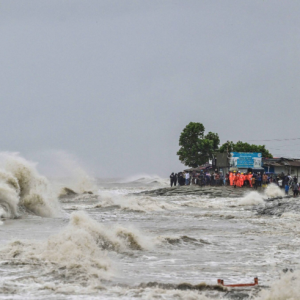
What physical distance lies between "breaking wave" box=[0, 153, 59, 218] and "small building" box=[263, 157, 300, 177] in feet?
114

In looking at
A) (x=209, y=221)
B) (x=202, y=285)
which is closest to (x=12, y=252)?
(x=202, y=285)

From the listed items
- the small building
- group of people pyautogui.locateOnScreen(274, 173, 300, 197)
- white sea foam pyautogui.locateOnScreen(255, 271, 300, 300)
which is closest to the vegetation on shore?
the small building

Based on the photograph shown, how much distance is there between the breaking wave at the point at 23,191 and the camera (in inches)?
835

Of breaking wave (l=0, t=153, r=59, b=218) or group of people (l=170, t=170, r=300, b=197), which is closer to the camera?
breaking wave (l=0, t=153, r=59, b=218)

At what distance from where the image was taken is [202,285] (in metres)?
7.91

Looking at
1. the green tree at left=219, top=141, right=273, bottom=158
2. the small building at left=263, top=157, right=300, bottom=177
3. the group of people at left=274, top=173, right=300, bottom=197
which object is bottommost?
the group of people at left=274, top=173, right=300, bottom=197

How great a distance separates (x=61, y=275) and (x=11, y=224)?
899 cm

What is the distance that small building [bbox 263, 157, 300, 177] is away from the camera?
5509 centimetres

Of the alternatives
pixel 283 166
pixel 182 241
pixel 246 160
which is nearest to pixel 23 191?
pixel 182 241

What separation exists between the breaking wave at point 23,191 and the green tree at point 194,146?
46.1 meters

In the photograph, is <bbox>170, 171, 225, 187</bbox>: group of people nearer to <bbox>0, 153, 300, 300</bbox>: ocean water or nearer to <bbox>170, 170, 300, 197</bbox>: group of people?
<bbox>170, 170, 300, 197</bbox>: group of people

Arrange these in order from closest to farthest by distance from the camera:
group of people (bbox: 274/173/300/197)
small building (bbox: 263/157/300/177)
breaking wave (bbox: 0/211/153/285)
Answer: breaking wave (bbox: 0/211/153/285) < group of people (bbox: 274/173/300/197) < small building (bbox: 263/157/300/177)

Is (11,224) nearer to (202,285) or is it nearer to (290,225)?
(290,225)

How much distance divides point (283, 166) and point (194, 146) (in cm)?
1729
